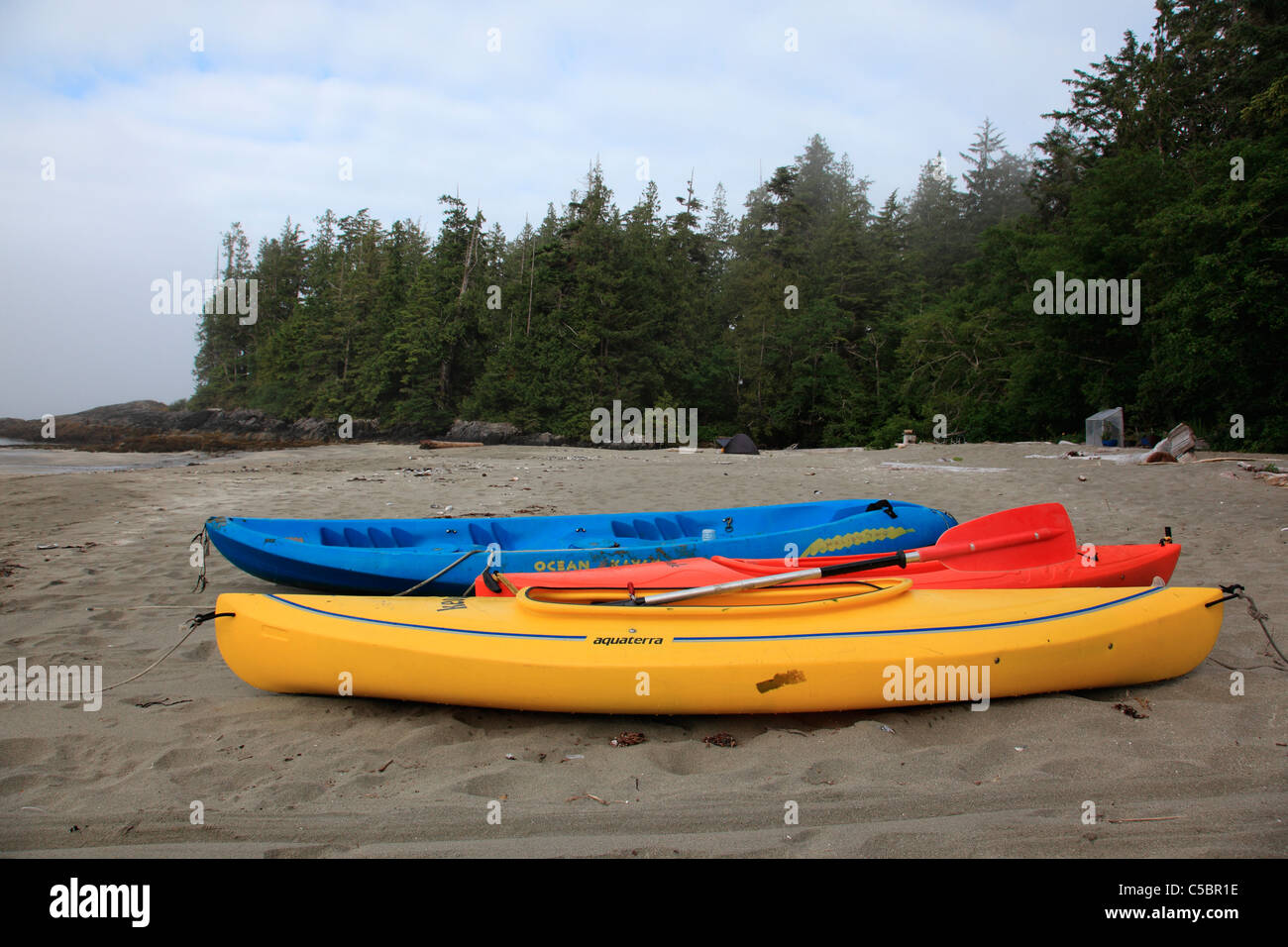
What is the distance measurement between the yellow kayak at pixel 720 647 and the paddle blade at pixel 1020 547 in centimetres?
111

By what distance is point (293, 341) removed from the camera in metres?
44.9

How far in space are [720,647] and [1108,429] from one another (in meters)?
17.6

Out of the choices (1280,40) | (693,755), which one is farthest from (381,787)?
(1280,40)

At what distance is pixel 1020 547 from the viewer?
14.8 ft

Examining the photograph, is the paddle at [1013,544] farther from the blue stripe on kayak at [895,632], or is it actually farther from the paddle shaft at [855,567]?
the blue stripe on kayak at [895,632]

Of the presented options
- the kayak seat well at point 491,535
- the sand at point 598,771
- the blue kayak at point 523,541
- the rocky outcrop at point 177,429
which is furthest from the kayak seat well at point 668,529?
the rocky outcrop at point 177,429

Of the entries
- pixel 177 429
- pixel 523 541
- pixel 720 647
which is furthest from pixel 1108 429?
pixel 177 429

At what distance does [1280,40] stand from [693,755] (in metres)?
22.5

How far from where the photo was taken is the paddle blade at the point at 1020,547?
4500 millimetres

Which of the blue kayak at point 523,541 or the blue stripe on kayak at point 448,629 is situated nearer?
the blue stripe on kayak at point 448,629

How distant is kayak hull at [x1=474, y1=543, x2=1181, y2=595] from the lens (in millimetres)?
3568

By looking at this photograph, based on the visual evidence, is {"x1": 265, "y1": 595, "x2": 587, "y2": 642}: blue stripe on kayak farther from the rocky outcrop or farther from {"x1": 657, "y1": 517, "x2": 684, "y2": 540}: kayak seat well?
the rocky outcrop

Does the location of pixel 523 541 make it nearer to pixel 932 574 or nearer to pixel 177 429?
pixel 932 574
